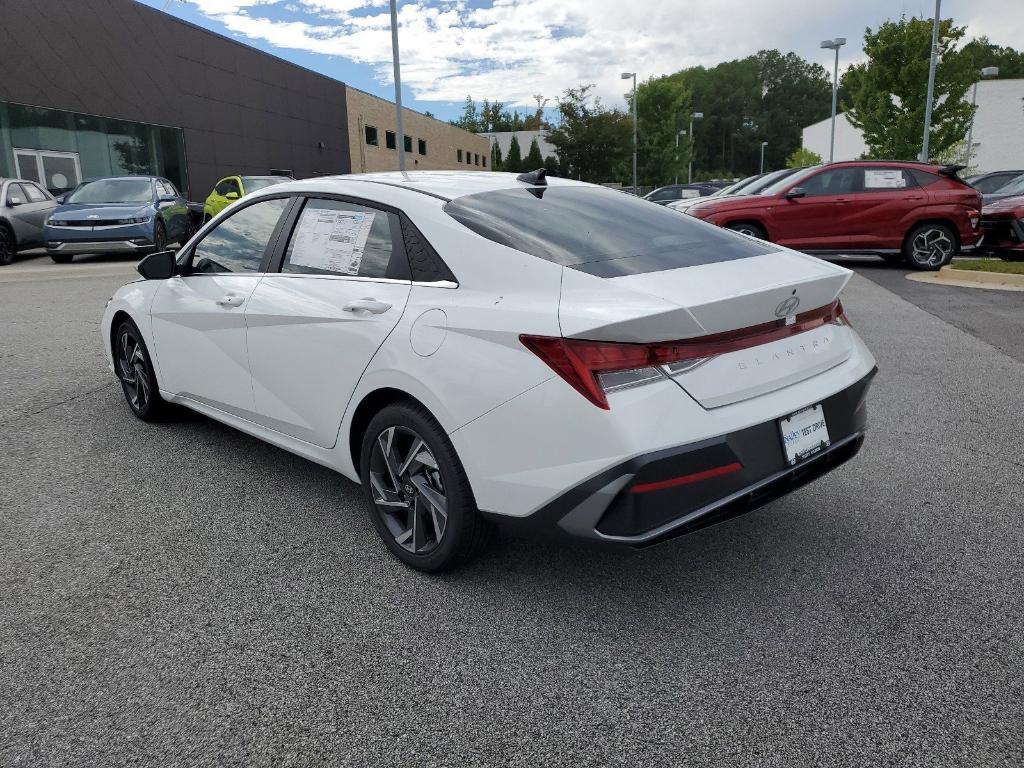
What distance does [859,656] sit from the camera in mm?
2498

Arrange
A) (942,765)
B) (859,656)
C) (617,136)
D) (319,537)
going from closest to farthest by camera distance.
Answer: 1. (942,765)
2. (859,656)
3. (319,537)
4. (617,136)

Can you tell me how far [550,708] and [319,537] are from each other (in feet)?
4.99

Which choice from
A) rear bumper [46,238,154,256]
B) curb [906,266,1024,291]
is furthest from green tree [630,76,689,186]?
rear bumper [46,238,154,256]

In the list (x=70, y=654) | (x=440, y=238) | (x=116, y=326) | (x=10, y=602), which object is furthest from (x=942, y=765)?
(x=116, y=326)

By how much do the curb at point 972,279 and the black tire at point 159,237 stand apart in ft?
42.6

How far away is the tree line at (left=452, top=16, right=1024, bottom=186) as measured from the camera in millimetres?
28125

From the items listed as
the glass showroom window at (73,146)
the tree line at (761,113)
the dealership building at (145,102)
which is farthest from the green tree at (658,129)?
the glass showroom window at (73,146)

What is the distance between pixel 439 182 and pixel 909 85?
30.0 metres

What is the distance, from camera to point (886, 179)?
12.5 metres

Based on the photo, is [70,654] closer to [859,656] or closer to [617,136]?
[859,656]

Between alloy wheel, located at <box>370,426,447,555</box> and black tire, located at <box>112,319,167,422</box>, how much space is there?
234 centimetres

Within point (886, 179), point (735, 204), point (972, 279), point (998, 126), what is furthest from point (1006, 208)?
point (998, 126)

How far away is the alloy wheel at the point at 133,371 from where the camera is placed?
491 cm

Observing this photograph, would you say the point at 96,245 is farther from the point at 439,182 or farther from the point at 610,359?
the point at 610,359
